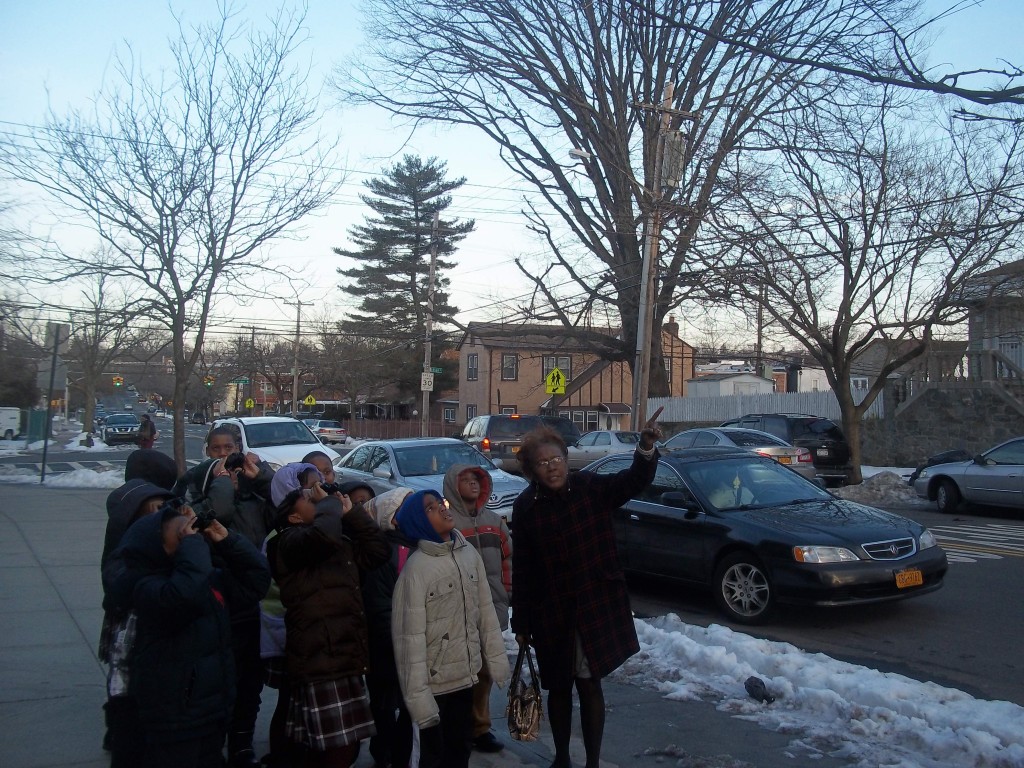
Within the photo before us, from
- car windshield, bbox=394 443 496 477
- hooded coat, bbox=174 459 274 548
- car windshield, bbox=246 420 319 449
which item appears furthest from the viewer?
car windshield, bbox=246 420 319 449

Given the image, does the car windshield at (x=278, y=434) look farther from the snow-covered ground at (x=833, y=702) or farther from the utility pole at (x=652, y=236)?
the snow-covered ground at (x=833, y=702)

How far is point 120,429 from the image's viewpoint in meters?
47.2

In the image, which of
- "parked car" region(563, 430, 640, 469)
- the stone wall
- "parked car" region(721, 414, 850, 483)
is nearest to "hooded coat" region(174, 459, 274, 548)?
"parked car" region(721, 414, 850, 483)

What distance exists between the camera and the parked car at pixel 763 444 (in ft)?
65.9

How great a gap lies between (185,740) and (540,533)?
1.87 meters

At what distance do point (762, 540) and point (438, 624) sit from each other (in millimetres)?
4844

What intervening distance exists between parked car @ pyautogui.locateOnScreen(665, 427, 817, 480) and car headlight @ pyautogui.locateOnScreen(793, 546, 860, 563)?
11.5m

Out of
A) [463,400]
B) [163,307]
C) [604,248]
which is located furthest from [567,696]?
[463,400]

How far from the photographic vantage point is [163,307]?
18.3 m

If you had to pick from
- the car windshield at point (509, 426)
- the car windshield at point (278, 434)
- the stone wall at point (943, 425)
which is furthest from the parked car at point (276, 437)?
the stone wall at point (943, 425)

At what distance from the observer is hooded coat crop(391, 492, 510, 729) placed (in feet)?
13.6

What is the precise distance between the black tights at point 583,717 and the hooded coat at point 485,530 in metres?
0.50

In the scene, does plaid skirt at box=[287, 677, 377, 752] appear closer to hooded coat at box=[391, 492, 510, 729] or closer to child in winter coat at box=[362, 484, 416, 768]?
hooded coat at box=[391, 492, 510, 729]

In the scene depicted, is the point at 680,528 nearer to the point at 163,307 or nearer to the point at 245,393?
the point at 163,307
